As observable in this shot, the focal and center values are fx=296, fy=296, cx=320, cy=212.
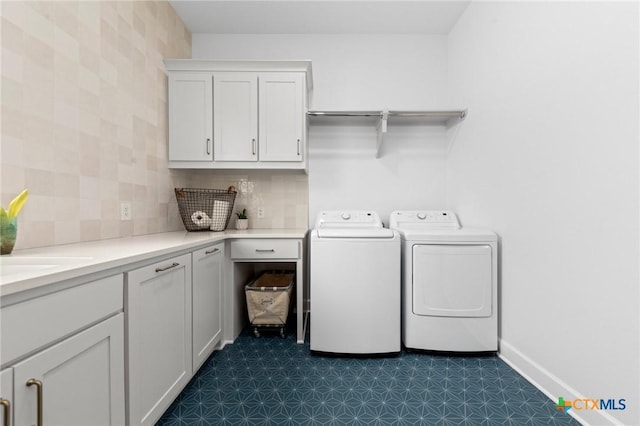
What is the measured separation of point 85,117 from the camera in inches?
60.0

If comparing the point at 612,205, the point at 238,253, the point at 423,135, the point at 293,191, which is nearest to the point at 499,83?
the point at 423,135

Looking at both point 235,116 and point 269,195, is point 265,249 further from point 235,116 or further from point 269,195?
point 235,116

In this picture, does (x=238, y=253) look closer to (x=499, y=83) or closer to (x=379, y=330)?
(x=379, y=330)

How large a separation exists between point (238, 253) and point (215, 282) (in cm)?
27

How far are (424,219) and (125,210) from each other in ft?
7.12

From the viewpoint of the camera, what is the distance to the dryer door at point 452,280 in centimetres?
192

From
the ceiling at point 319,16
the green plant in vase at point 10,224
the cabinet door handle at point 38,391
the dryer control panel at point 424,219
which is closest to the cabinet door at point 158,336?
the cabinet door handle at point 38,391

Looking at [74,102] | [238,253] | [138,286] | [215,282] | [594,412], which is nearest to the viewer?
[138,286]

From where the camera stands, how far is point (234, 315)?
7.10 feet

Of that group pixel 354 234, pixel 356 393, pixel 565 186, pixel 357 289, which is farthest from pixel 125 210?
pixel 565 186

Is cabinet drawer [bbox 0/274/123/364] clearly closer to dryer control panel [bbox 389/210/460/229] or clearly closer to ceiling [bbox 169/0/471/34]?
dryer control panel [bbox 389/210/460/229]

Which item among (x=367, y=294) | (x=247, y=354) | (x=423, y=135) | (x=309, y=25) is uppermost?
(x=309, y=25)

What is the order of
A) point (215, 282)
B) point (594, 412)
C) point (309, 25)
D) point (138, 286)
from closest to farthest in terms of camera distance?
1. point (138, 286)
2. point (594, 412)
3. point (215, 282)
4. point (309, 25)

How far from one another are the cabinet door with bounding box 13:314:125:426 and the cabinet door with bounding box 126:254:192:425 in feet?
0.24
